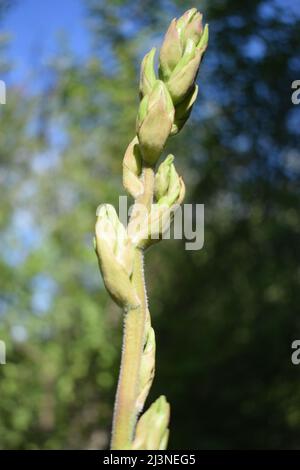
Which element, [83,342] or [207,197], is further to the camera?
[83,342]

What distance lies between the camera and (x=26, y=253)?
6.17m

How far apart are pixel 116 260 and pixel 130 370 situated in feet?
0.35

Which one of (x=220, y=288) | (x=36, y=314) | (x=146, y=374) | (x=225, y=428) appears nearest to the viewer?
(x=146, y=374)

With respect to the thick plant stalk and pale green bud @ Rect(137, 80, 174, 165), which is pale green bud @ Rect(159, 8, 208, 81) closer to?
pale green bud @ Rect(137, 80, 174, 165)

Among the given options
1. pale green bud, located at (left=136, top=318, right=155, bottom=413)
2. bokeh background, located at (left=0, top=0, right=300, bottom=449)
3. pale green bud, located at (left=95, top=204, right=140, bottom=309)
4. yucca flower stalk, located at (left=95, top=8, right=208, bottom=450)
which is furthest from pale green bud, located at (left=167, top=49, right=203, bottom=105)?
bokeh background, located at (left=0, top=0, right=300, bottom=449)

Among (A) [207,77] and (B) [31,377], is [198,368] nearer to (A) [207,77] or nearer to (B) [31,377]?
(B) [31,377]

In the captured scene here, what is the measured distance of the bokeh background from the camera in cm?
467

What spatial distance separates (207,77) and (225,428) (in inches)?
107

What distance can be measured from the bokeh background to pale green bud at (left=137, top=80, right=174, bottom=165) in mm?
3861

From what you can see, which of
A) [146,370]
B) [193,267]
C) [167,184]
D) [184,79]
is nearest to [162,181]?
[167,184]

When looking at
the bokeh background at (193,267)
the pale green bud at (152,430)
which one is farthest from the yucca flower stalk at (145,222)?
the bokeh background at (193,267)

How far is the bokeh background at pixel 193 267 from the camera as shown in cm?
467

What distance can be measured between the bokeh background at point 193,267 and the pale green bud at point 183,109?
3.82 meters

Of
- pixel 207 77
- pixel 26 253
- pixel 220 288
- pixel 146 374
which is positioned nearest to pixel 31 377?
pixel 26 253
